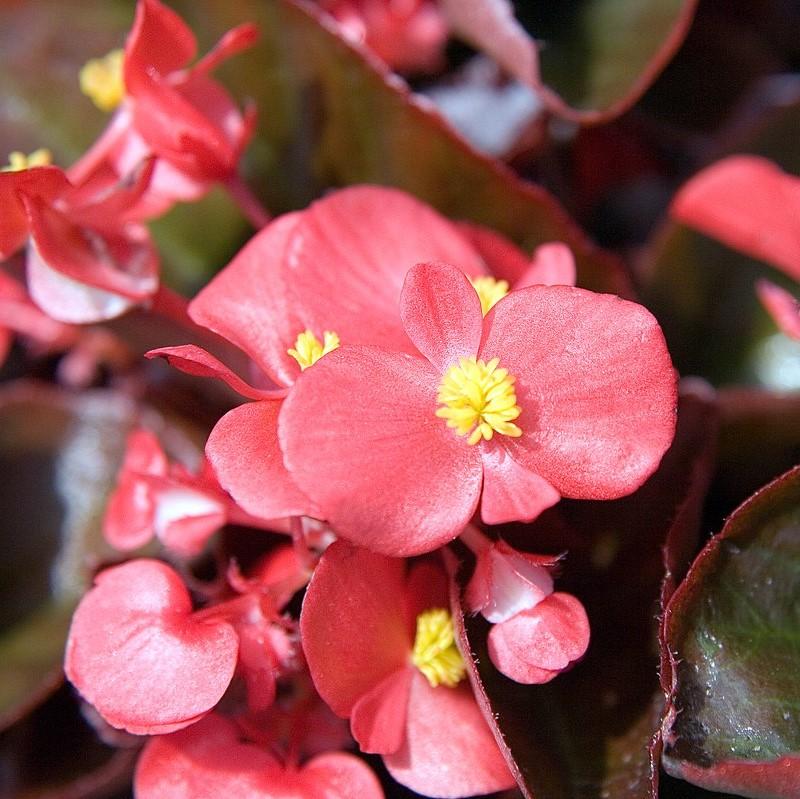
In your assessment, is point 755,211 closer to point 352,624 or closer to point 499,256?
point 499,256

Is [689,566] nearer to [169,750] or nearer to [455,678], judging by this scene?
[455,678]

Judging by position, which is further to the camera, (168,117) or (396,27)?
(396,27)

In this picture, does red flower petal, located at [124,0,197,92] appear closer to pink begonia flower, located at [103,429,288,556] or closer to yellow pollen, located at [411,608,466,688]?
pink begonia flower, located at [103,429,288,556]

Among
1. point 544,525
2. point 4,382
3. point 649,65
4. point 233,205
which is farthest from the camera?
point 4,382

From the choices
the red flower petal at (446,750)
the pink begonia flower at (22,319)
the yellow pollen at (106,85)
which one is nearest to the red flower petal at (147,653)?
the red flower petal at (446,750)

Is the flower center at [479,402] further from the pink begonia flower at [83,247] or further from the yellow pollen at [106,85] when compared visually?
the yellow pollen at [106,85]

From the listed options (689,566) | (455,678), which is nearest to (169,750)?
(455,678)

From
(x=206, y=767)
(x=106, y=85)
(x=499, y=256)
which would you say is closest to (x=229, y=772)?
(x=206, y=767)
